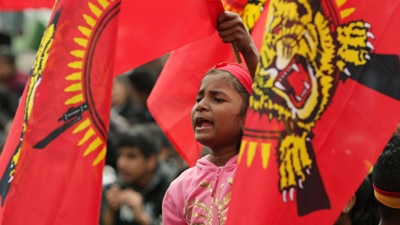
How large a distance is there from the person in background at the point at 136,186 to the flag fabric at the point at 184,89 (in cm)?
189

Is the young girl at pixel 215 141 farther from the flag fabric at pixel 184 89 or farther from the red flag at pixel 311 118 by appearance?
the flag fabric at pixel 184 89

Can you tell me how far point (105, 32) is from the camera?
494cm

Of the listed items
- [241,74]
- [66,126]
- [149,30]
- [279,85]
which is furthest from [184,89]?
[279,85]

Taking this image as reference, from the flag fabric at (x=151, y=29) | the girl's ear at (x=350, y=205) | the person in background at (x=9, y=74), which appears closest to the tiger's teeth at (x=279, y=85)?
the flag fabric at (x=151, y=29)

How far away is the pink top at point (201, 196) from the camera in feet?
16.5

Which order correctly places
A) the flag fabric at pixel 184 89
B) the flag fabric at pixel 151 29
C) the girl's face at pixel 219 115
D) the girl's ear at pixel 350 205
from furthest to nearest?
the flag fabric at pixel 184 89
the girl's ear at pixel 350 205
the flag fabric at pixel 151 29
the girl's face at pixel 219 115

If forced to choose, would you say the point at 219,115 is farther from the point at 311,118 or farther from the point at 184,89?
the point at 184,89

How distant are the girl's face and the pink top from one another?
0.32 ft

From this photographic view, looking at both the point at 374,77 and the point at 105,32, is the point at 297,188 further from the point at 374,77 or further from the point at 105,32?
the point at 105,32

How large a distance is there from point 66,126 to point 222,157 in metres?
0.67

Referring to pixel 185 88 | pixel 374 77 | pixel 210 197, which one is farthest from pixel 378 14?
pixel 185 88

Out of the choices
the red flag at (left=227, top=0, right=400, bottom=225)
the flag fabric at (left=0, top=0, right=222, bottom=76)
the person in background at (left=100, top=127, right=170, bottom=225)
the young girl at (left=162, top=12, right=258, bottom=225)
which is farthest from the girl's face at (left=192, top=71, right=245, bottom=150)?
the person in background at (left=100, top=127, right=170, bottom=225)

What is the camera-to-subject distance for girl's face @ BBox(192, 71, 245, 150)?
5.08 metres

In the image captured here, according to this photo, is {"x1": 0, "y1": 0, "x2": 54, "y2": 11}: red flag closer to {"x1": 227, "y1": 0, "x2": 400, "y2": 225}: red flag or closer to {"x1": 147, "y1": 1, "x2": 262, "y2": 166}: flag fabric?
{"x1": 147, "y1": 1, "x2": 262, "y2": 166}: flag fabric
